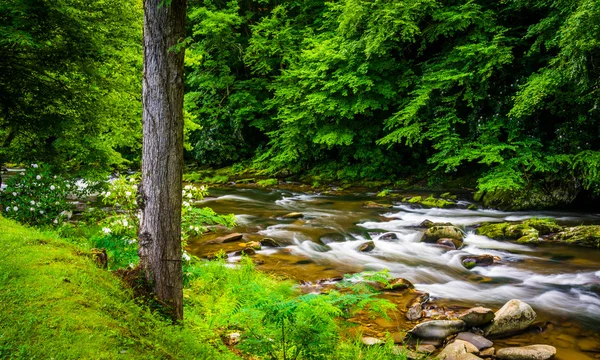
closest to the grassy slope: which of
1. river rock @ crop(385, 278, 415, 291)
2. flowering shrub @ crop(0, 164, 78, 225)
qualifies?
flowering shrub @ crop(0, 164, 78, 225)

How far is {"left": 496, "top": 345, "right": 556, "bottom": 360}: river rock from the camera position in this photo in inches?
180

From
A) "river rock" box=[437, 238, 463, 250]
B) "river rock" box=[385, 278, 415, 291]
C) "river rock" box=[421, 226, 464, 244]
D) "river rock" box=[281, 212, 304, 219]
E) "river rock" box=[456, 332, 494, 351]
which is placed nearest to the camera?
"river rock" box=[456, 332, 494, 351]

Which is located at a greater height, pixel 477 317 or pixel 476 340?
pixel 477 317

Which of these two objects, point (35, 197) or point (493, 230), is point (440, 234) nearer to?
point (493, 230)

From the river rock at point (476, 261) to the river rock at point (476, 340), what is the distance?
338 centimetres

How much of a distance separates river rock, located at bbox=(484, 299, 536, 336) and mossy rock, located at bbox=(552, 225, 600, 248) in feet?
15.8

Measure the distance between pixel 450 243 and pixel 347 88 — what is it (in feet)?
32.9

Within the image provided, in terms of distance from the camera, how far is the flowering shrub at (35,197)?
607cm

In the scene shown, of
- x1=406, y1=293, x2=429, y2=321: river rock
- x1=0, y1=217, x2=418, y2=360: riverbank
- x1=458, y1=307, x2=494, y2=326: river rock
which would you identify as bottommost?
x1=406, y1=293, x2=429, y2=321: river rock

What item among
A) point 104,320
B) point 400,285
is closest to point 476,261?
point 400,285

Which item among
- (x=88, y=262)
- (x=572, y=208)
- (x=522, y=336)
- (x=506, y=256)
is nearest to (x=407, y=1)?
(x=572, y=208)

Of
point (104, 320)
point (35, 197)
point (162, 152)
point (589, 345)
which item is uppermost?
point (162, 152)

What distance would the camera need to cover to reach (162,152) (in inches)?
130

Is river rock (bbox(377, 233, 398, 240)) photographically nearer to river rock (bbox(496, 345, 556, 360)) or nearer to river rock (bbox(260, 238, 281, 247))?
river rock (bbox(260, 238, 281, 247))
